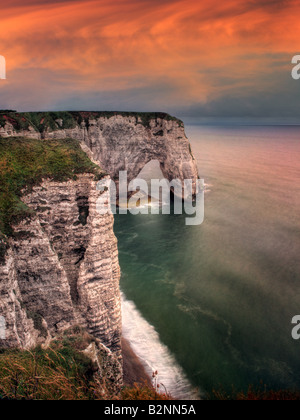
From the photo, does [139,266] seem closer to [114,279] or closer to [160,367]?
[160,367]

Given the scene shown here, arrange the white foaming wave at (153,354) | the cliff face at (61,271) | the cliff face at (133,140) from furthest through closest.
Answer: the cliff face at (133,140) → the white foaming wave at (153,354) → the cliff face at (61,271)

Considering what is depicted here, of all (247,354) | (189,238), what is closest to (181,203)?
(189,238)

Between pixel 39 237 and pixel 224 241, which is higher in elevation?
pixel 39 237

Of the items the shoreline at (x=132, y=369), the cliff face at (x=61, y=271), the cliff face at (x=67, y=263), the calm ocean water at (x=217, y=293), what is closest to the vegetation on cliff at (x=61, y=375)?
the cliff face at (x=61, y=271)

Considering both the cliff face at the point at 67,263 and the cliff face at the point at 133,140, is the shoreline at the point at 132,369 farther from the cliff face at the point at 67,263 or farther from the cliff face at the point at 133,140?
the cliff face at the point at 133,140

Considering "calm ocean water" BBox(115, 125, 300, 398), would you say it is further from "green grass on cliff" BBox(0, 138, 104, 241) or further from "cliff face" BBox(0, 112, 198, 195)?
"green grass on cliff" BBox(0, 138, 104, 241)

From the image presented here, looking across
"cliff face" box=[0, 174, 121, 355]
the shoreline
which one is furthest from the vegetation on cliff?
the shoreline
